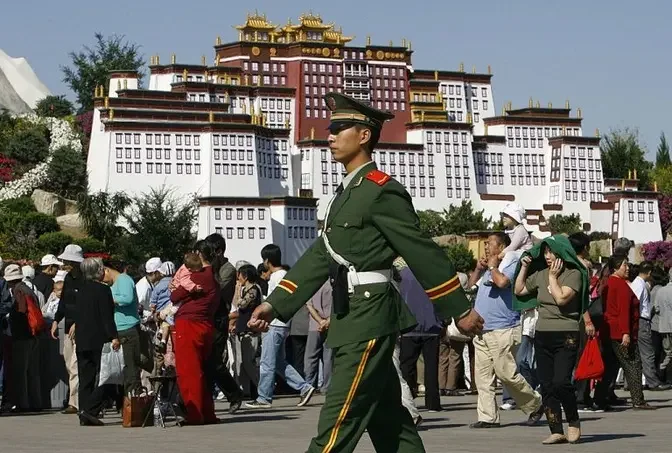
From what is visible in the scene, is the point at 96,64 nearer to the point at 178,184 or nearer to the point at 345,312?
the point at 178,184

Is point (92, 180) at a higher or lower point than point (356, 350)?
higher

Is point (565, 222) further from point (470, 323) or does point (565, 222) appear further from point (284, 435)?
point (470, 323)

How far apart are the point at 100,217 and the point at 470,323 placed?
80.5 meters

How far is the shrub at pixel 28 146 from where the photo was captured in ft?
327

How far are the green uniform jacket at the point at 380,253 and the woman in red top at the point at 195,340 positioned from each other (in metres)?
6.41

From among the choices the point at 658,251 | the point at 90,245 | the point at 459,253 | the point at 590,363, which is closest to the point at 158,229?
the point at 90,245

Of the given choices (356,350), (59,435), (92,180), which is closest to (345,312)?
(356,350)

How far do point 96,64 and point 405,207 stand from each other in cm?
12162

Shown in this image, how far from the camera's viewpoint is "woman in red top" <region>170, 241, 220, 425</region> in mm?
15281

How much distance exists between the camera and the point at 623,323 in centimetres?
1688

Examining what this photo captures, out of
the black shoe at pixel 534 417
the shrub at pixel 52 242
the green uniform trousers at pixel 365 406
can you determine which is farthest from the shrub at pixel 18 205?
the green uniform trousers at pixel 365 406

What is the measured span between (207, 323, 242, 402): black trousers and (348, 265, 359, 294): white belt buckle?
6915mm

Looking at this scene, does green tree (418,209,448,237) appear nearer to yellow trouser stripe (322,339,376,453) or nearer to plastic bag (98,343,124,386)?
plastic bag (98,343,124,386)

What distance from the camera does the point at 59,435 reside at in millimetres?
14617
